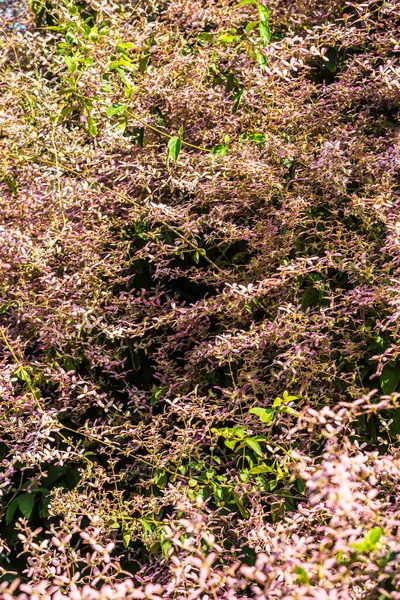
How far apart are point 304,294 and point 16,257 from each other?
104 centimetres

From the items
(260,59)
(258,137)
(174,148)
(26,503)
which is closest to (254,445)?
(26,503)

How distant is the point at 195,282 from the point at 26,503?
39.5 inches

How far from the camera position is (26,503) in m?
2.54

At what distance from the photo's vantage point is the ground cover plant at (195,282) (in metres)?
2.38

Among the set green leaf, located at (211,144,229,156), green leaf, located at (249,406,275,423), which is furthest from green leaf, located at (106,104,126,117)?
green leaf, located at (249,406,275,423)

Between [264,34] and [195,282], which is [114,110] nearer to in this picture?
[264,34]

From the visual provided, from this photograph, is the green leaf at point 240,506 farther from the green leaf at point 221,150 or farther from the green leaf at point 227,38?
the green leaf at point 227,38

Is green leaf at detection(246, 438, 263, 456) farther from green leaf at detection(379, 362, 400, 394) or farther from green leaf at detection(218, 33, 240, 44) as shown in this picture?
green leaf at detection(218, 33, 240, 44)

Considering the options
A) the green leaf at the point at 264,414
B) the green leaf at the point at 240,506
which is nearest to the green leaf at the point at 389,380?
the green leaf at the point at 264,414

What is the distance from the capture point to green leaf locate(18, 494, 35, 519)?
249 centimetres

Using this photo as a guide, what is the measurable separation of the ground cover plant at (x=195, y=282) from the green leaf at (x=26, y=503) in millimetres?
16

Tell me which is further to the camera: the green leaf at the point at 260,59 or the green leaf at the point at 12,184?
the green leaf at the point at 12,184

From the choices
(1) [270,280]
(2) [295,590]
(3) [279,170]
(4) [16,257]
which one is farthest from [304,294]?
(2) [295,590]

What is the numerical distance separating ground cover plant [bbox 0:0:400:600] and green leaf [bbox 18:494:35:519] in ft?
0.05
